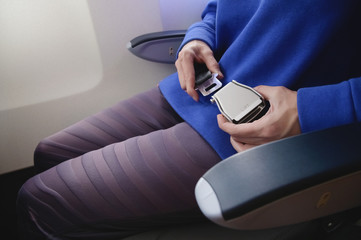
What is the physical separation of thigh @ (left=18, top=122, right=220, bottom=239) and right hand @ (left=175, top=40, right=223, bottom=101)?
0.47ft

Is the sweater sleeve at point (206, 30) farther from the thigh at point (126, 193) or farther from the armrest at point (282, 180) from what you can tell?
the armrest at point (282, 180)

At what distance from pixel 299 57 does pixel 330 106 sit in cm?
17

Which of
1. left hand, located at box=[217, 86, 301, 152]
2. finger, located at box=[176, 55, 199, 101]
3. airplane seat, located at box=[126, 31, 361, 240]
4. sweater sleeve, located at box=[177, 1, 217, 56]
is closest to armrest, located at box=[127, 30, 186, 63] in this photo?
sweater sleeve, located at box=[177, 1, 217, 56]

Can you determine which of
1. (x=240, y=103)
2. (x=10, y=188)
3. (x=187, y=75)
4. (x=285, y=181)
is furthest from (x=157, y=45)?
(x=10, y=188)

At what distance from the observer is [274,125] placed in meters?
0.44

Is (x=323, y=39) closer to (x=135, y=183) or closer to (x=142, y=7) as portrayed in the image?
(x=135, y=183)

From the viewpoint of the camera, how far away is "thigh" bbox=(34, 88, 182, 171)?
731mm

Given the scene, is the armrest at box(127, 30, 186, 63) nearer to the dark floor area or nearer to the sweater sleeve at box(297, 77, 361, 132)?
the sweater sleeve at box(297, 77, 361, 132)

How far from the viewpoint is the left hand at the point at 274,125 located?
439mm

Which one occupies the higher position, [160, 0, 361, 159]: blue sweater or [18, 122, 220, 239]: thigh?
[160, 0, 361, 159]: blue sweater

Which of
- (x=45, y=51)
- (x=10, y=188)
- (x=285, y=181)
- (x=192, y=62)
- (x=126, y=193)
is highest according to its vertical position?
(x=45, y=51)

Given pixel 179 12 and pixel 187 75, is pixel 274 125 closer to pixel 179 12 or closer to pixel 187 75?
pixel 187 75

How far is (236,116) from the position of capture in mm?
494

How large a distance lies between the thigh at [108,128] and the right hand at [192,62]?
13 centimetres
